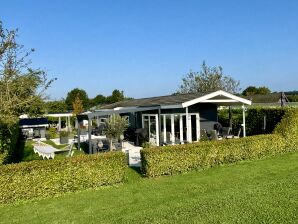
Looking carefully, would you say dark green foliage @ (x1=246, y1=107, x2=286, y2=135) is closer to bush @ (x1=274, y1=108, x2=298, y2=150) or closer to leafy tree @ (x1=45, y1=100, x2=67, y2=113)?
bush @ (x1=274, y1=108, x2=298, y2=150)

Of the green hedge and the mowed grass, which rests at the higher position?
the green hedge

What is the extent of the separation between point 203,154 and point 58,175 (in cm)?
578

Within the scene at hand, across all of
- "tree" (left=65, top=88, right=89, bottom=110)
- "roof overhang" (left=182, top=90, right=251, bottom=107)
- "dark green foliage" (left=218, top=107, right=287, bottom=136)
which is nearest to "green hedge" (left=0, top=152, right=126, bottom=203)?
"roof overhang" (left=182, top=90, right=251, bottom=107)

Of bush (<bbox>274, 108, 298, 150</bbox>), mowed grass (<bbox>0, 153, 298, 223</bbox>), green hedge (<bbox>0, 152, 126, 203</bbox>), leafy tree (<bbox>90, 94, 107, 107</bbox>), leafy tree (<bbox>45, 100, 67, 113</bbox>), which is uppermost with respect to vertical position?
leafy tree (<bbox>90, 94, 107, 107</bbox>)

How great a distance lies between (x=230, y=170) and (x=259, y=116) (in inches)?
508

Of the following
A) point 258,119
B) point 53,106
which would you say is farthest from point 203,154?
point 53,106

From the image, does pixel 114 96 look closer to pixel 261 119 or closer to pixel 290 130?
pixel 261 119

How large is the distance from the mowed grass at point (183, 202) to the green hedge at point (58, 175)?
0.37m

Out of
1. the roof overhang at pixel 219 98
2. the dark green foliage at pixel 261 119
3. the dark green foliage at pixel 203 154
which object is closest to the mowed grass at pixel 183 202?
the dark green foliage at pixel 203 154

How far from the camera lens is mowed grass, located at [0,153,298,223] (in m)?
7.76

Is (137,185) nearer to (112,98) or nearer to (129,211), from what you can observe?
(129,211)

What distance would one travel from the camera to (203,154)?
1360 cm

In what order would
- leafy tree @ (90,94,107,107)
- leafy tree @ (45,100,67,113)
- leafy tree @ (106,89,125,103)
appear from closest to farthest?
leafy tree @ (45,100,67,113)
leafy tree @ (106,89,125,103)
leafy tree @ (90,94,107,107)

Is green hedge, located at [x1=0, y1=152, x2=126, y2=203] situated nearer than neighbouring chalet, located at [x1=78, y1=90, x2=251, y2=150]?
Yes
